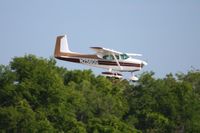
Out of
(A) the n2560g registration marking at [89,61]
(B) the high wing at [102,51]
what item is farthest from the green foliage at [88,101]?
(B) the high wing at [102,51]

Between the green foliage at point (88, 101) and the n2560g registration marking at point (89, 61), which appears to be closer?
the green foliage at point (88, 101)

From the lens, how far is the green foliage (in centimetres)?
7114

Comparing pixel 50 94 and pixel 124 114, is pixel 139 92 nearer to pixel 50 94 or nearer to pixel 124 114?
pixel 124 114

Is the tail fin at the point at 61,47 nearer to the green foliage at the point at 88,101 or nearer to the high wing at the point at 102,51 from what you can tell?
the green foliage at the point at 88,101

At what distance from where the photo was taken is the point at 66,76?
82.4m

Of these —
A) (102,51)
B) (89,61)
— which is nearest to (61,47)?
(89,61)

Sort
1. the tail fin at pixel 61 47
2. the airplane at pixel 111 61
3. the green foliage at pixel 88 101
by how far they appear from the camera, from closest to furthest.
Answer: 1. the green foliage at pixel 88 101
2. the airplane at pixel 111 61
3. the tail fin at pixel 61 47

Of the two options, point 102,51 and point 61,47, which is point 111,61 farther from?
point 61,47

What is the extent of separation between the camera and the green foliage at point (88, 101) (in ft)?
233

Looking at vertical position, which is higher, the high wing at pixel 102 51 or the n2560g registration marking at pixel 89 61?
the high wing at pixel 102 51

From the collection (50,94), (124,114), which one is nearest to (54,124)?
(50,94)

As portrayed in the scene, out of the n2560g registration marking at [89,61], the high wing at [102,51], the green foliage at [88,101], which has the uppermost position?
the high wing at [102,51]

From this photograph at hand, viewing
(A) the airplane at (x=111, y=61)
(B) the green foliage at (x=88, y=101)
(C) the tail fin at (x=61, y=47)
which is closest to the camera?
(B) the green foliage at (x=88, y=101)

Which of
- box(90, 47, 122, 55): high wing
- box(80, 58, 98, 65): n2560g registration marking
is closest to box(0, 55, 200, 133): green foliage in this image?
box(80, 58, 98, 65): n2560g registration marking
